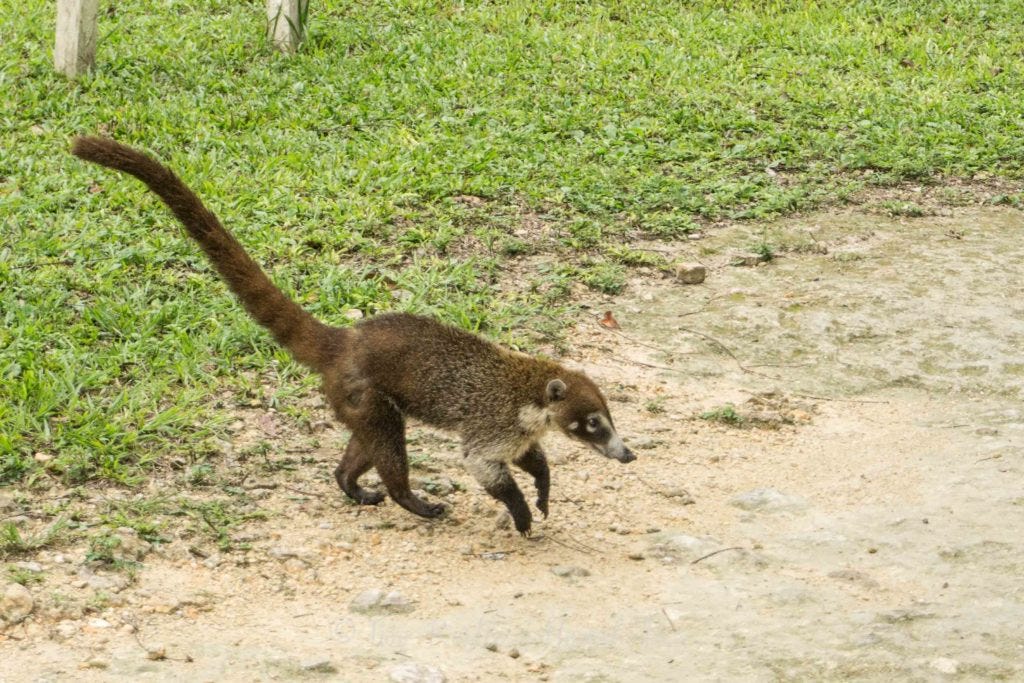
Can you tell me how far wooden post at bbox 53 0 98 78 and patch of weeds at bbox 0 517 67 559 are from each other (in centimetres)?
492

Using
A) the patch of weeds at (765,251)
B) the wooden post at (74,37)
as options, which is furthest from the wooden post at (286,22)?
the patch of weeds at (765,251)

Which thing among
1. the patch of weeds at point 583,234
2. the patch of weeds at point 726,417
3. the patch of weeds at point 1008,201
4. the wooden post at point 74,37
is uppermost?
the wooden post at point 74,37

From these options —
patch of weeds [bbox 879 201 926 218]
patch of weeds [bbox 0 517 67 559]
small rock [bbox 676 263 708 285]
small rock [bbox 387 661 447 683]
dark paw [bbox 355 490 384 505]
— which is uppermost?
patch of weeds [bbox 879 201 926 218]

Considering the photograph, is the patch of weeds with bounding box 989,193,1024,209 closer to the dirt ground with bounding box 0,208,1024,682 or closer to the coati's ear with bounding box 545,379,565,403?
the dirt ground with bounding box 0,208,1024,682

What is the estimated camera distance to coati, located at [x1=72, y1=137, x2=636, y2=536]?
4812 millimetres

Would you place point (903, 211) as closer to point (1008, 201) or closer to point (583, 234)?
point (1008, 201)

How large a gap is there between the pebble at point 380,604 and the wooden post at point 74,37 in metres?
5.52

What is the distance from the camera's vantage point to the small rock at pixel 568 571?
15.1 ft

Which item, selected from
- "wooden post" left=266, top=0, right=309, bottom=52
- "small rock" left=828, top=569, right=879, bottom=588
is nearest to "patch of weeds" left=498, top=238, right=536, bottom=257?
"wooden post" left=266, top=0, right=309, bottom=52

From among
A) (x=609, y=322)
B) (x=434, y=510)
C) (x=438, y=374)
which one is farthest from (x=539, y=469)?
(x=609, y=322)

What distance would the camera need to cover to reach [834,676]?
3.69m

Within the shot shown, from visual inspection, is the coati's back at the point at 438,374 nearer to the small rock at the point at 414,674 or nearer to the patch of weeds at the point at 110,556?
the patch of weeds at the point at 110,556

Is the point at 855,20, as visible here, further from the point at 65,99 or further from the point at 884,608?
the point at 884,608

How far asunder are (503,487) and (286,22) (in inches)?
228
